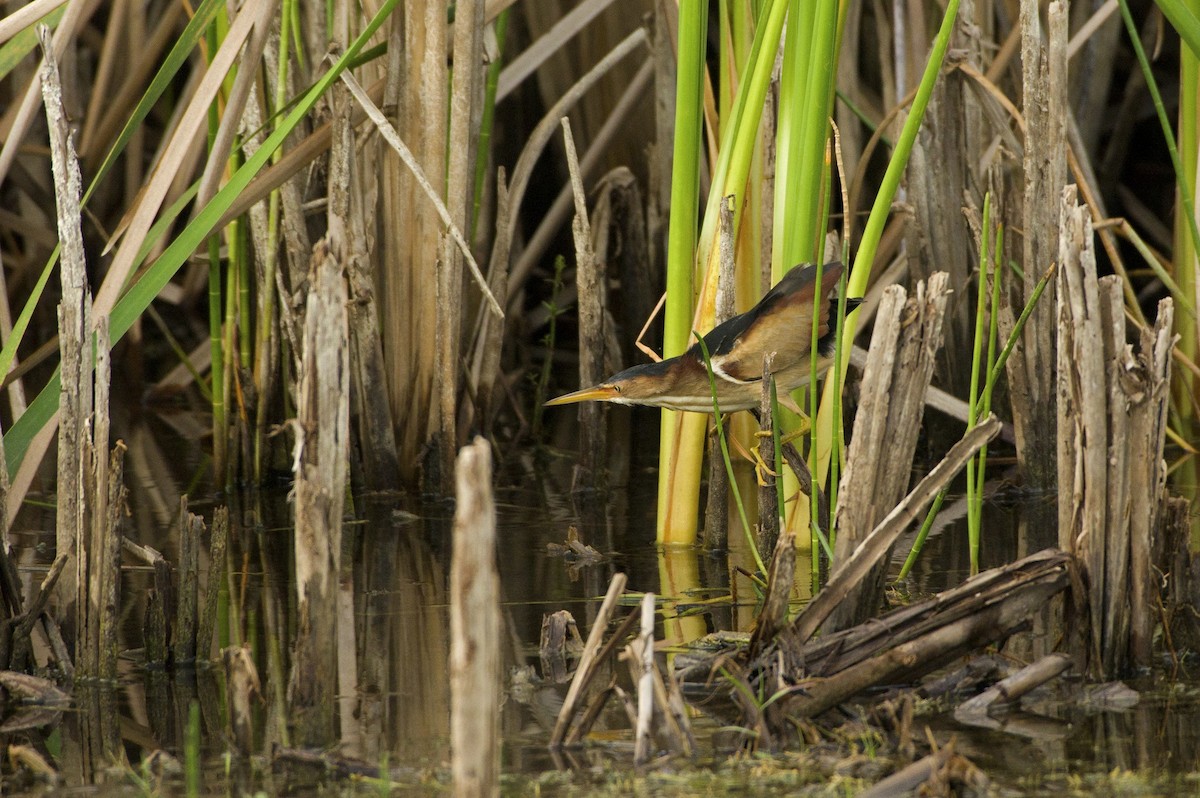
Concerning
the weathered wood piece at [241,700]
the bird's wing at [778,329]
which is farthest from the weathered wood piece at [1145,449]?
the weathered wood piece at [241,700]

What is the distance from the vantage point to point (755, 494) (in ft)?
13.0

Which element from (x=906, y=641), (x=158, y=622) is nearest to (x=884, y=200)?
(x=906, y=641)

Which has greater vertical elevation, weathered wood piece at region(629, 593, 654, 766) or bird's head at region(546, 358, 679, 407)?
bird's head at region(546, 358, 679, 407)

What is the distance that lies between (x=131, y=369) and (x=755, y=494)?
106 inches

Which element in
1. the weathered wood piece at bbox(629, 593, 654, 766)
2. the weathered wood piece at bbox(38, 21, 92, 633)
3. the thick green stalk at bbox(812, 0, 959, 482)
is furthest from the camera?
the thick green stalk at bbox(812, 0, 959, 482)

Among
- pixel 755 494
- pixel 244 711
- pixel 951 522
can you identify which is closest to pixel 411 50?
pixel 755 494

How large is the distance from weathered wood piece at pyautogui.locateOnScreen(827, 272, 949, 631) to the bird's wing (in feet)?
1.31

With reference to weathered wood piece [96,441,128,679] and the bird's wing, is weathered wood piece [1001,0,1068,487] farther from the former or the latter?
weathered wood piece [96,441,128,679]

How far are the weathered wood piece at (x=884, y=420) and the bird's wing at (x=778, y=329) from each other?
40 cm

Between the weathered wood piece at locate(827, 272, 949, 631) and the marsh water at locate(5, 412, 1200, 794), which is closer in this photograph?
the marsh water at locate(5, 412, 1200, 794)

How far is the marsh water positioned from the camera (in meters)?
1.96

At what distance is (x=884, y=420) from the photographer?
93.7 inches

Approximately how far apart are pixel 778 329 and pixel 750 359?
0.36ft

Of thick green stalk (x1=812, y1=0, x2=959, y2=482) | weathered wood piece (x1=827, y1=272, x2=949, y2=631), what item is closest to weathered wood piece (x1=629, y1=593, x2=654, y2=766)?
weathered wood piece (x1=827, y1=272, x2=949, y2=631)
